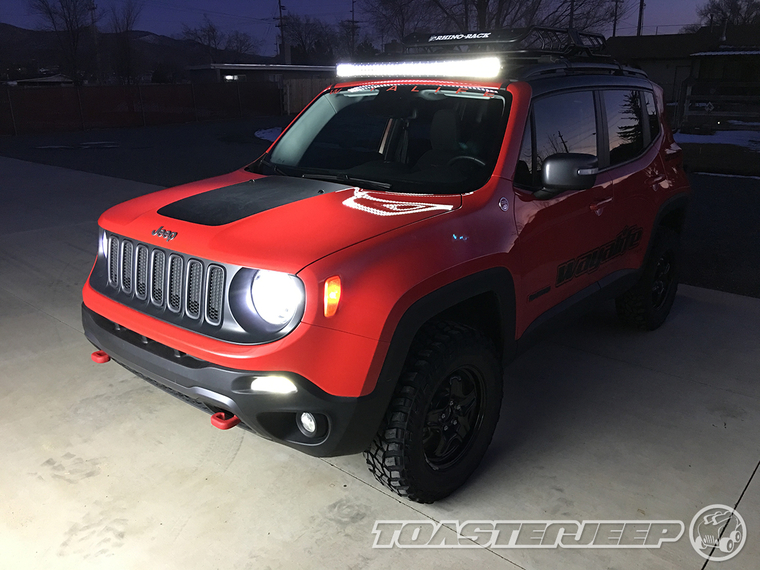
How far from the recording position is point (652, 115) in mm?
4352

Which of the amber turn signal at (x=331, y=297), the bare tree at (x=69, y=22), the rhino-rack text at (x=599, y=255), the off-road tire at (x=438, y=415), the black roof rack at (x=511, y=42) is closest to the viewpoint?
the amber turn signal at (x=331, y=297)

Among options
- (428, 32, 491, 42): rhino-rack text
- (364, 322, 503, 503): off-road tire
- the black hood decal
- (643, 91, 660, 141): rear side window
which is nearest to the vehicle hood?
the black hood decal

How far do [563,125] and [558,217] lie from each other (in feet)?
1.79

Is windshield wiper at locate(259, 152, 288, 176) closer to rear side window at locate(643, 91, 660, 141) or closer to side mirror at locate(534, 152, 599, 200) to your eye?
side mirror at locate(534, 152, 599, 200)

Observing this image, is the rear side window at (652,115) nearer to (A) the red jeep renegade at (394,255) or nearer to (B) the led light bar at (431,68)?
(A) the red jeep renegade at (394,255)

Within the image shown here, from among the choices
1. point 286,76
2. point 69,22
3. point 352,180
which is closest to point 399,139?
point 352,180

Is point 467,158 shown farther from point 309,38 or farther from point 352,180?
point 309,38

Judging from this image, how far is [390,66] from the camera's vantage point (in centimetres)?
364

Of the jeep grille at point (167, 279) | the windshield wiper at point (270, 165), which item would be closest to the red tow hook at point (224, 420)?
the jeep grille at point (167, 279)

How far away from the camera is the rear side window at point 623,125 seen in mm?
3824

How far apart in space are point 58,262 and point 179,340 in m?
4.54

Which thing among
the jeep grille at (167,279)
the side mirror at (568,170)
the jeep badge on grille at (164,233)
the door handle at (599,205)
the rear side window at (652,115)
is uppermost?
the rear side window at (652,115)

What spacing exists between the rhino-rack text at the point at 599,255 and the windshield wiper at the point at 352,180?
3.33 feet

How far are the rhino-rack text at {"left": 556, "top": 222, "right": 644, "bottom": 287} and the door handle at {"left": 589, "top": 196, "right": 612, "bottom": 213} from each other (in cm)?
23
